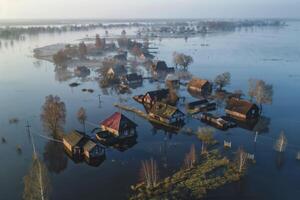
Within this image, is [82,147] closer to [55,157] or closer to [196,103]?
[55,157]

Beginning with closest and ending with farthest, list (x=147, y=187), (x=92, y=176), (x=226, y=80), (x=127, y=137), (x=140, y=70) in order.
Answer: (x=147, y=187)
(x=92, y=176)
(x=127, y=137)
(x=226, y=80)
(x=140, y=70)

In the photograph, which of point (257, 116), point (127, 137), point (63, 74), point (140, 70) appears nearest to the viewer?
point (127, 137)

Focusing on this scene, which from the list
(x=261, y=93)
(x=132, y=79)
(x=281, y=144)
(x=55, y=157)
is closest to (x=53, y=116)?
(x=55, y=157)

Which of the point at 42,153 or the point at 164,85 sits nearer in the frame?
the point at 42,153

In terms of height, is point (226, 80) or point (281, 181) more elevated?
point (226, 80)

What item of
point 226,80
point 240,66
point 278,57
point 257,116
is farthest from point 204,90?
point 278,57

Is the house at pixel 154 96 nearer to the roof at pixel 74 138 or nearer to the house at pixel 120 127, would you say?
the house at pixel 120 127

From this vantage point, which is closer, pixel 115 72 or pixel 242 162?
pixel 242 162

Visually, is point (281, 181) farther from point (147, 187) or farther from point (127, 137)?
point (127, 137)

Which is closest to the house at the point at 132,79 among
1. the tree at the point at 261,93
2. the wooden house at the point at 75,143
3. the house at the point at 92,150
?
the tree at the point at 261,93
